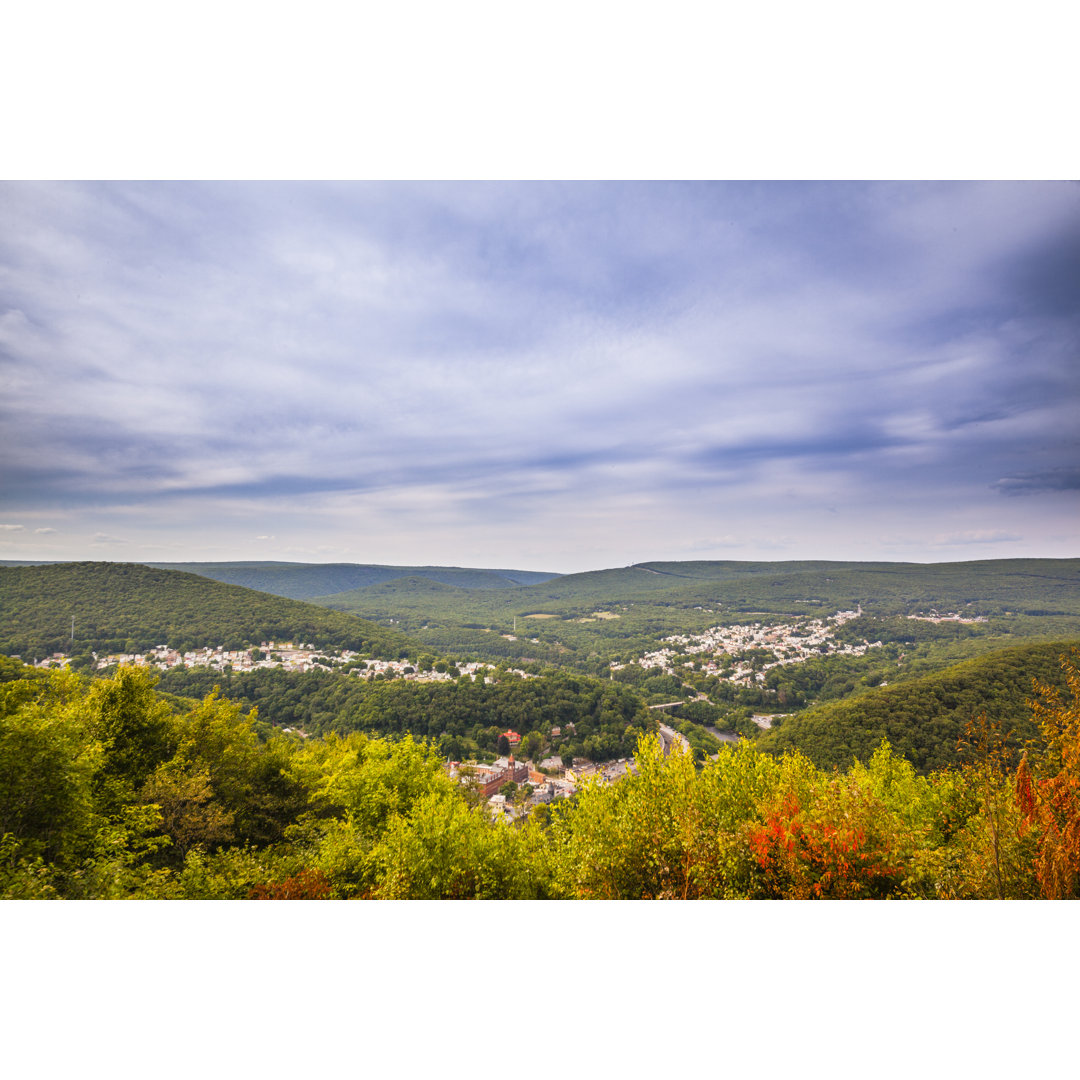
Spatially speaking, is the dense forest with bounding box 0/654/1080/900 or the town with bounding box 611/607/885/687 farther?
the town with bounding box 611/607/885/687

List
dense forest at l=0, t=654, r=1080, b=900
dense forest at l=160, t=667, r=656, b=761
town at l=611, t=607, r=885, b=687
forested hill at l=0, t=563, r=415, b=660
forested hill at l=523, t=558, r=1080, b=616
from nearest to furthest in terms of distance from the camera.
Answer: dense forest at l=0, t=654, r=1080, b=900
forested hill at l=523, t=558, r=1080, b=616
dense forest at l=160, t=667, r=656, b=761
forested hill at l=0, t=563, r=415, b=660
town at l=611, t=607, r=885, b=687

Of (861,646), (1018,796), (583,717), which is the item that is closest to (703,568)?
(861,646)

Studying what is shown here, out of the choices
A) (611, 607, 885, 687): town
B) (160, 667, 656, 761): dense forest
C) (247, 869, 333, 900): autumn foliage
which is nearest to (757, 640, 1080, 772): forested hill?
(247, 869, 333, 900): autumn foliage

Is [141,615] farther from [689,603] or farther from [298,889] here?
[689,603]

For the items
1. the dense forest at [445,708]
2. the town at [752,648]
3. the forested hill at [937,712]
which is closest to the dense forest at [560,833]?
the forested hill at [937,712]

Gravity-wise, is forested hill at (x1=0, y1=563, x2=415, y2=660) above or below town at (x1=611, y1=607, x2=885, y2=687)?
above

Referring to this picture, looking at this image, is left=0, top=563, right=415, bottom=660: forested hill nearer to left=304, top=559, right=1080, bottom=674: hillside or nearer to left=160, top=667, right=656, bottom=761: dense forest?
left=160, top=667, right=656, bottom=761: dense forest
